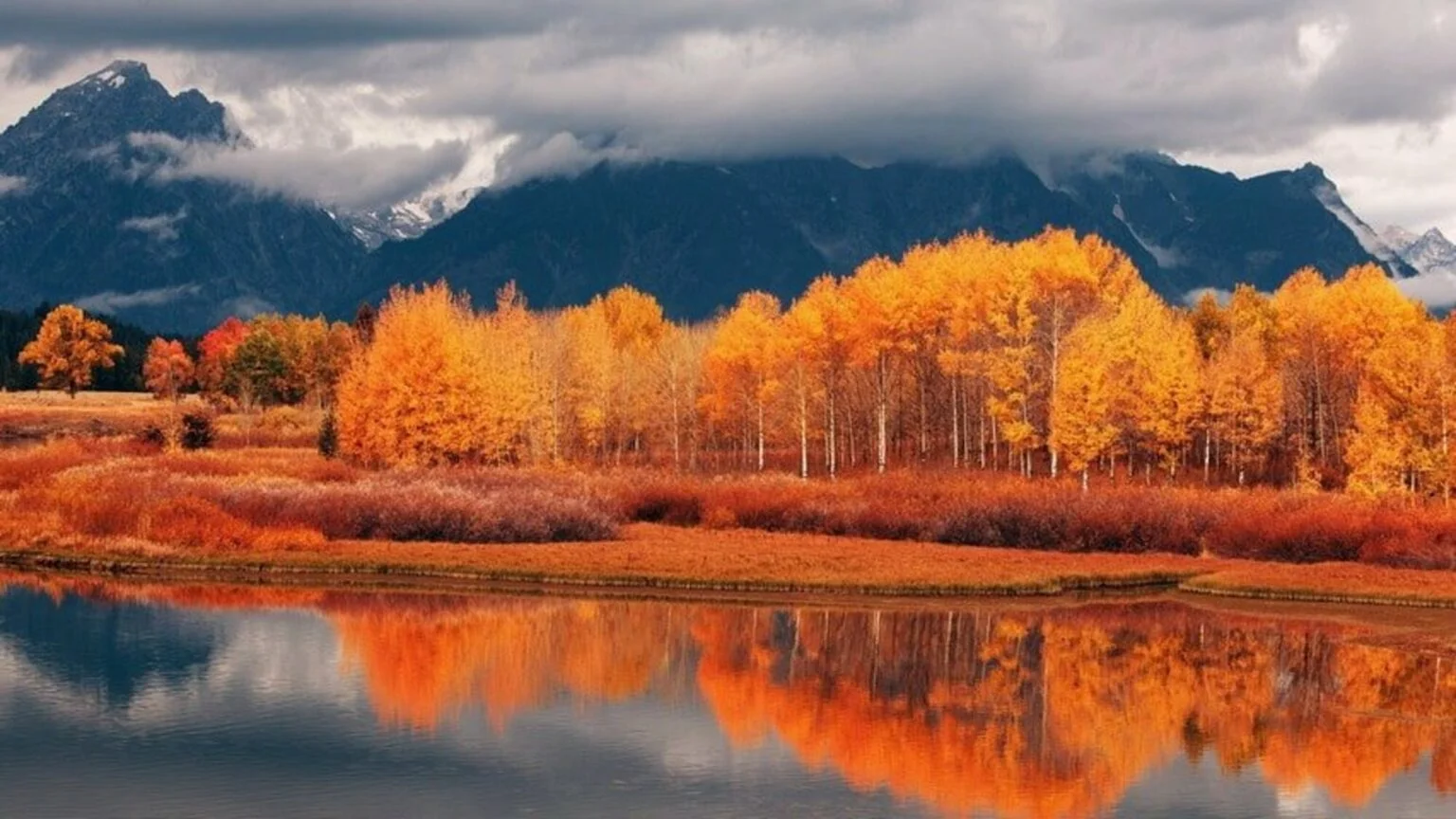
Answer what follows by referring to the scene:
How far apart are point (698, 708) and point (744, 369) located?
83.6 metres

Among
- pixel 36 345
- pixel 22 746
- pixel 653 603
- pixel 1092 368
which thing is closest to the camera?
pixel 22 746

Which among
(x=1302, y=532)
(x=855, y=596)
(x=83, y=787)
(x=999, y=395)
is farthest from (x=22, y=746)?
(x=999, y=395)

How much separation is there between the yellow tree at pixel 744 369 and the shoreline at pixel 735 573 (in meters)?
54.5

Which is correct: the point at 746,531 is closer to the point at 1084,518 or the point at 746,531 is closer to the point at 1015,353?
the point at 1084,518

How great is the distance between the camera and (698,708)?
124 feet

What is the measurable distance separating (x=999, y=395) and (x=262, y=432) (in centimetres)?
5443

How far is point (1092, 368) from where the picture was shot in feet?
298

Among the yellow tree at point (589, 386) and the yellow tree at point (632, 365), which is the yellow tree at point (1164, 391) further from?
the yellow tree at point (589, 386)

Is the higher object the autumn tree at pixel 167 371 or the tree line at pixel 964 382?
the autumn tree at pixel 167 371

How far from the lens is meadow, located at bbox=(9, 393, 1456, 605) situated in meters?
57.1

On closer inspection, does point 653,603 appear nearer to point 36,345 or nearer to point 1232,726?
point 1232,726

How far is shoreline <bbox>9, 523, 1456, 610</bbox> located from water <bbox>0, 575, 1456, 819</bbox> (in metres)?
2.76

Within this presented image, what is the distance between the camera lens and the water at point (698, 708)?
98.9 feet

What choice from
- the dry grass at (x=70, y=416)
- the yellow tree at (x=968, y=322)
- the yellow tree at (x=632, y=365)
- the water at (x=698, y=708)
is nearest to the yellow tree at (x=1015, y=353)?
the yellow tree at (x=968, y=322)
